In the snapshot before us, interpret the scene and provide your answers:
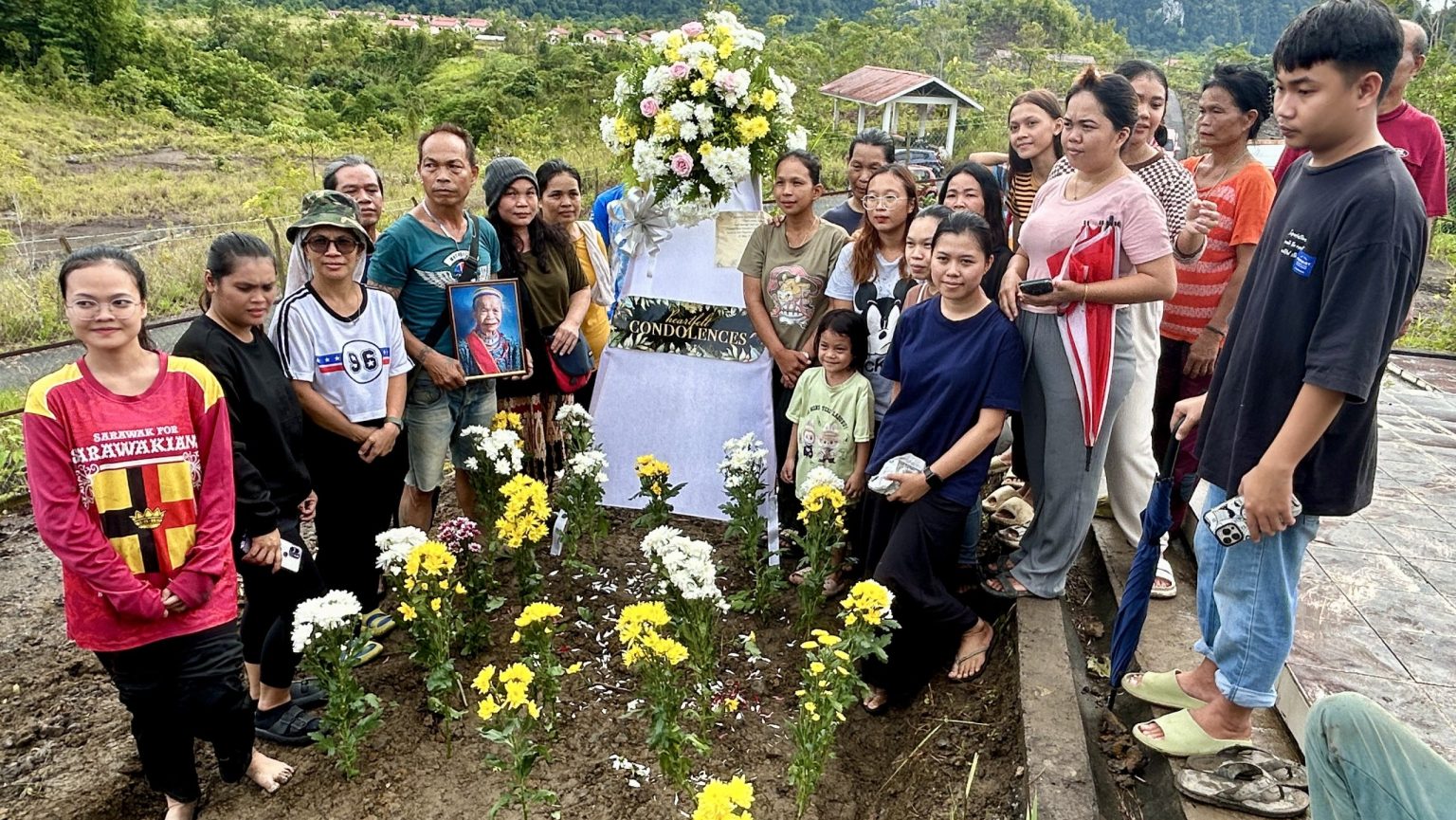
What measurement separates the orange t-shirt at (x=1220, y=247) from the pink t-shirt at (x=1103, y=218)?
0.60 meters

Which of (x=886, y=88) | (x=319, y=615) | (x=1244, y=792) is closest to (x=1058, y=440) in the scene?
(x=1244, y=792)

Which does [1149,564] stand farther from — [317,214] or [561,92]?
[561,92]

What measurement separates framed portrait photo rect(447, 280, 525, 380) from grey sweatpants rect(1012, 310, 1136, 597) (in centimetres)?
226

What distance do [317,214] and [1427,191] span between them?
4.45m

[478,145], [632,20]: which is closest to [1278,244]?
[478,145]

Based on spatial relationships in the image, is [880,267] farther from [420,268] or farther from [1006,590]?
[420,268]

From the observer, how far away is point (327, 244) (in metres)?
3.33

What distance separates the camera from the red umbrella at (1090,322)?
311 cm

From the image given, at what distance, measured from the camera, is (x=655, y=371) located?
474 centimetres

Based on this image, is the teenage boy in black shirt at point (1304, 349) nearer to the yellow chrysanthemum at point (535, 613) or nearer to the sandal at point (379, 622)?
the yellow chrysanthemum at point (535, 613)

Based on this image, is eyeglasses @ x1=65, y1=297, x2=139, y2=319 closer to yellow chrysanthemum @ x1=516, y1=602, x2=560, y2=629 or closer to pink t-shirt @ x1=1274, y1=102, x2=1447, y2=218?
yellow chrysanthemum @ x1=516, y1=602, x2=560, y2=629

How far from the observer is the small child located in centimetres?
386

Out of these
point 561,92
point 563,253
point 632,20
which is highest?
point 632,20

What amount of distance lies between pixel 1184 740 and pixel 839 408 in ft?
6.09
